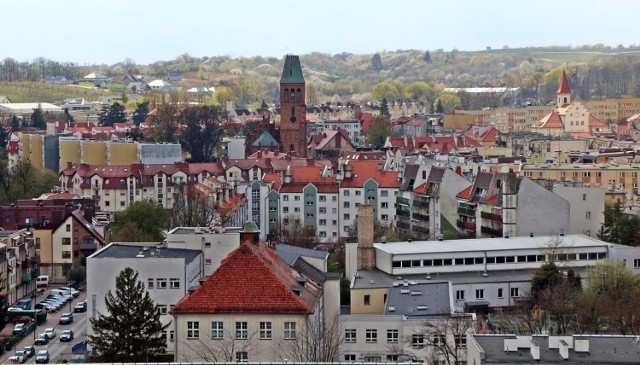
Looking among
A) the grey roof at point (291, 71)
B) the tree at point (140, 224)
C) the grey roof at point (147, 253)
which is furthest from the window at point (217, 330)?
the grey roof at point (291, 71)

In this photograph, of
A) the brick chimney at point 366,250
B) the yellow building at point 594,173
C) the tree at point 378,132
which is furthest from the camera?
the tree at point 378,132

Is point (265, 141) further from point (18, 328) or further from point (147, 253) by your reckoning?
point (147, 253)

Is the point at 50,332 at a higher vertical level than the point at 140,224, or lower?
lower

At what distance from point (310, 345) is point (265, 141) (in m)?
57.8

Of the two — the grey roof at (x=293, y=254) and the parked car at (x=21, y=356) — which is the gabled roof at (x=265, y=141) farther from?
the parked car at (x=21, y=356)

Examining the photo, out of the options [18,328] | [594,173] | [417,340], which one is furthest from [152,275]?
[594,173]

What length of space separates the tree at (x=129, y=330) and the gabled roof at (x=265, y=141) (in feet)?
181

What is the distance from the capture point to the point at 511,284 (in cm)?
3853

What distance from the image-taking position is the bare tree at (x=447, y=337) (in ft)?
92.8

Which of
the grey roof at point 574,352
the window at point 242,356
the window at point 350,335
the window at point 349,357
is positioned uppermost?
the grey roof at point 574,352

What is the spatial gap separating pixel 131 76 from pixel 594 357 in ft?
538

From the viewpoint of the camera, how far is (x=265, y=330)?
27344 mm

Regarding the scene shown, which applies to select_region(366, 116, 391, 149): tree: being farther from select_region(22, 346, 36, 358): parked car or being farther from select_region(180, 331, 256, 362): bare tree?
select_region(180, 331, 256, 362): bare tree

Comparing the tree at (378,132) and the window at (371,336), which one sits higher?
the tree at (378,132)
